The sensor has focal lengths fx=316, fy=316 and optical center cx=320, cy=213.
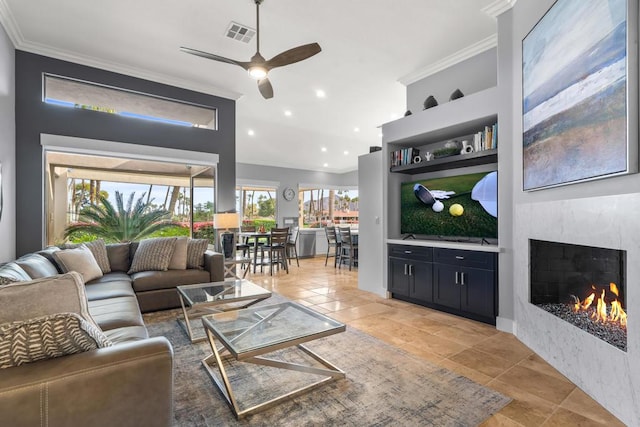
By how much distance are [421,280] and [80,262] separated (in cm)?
400

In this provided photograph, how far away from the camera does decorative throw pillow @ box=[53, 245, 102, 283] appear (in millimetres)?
3375

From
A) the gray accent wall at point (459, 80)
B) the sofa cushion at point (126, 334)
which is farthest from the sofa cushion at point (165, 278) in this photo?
the gray accent wall at point (459, 80)

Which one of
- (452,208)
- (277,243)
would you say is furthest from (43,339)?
(277,243)

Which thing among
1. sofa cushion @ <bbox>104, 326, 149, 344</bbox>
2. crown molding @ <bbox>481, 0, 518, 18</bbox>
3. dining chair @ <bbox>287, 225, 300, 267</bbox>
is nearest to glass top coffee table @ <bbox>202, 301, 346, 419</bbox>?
sofa cushion @ <bbox>104, 326, 149, 344</bbox>

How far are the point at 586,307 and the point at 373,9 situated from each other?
329 cm

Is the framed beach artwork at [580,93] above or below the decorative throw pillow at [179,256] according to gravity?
above

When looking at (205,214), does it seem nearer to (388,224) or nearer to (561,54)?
(388,224)

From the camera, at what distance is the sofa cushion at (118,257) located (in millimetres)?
4148

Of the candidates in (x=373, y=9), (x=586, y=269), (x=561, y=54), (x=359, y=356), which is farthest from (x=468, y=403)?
(x=373, y=9)

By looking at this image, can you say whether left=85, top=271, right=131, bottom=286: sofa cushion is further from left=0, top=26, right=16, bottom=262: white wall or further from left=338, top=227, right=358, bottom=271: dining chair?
left=338, top=227, right=358, bottom=271: dining chair

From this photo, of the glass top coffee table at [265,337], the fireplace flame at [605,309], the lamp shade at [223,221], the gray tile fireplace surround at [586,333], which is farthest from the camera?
the lamp shade at [223,221]

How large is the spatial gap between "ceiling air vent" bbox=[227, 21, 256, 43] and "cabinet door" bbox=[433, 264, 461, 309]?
355 cm

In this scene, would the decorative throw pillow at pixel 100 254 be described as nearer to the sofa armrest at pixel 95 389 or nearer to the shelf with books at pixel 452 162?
the sofa armrest at pixel 95 389

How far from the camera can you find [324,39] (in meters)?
3.80
